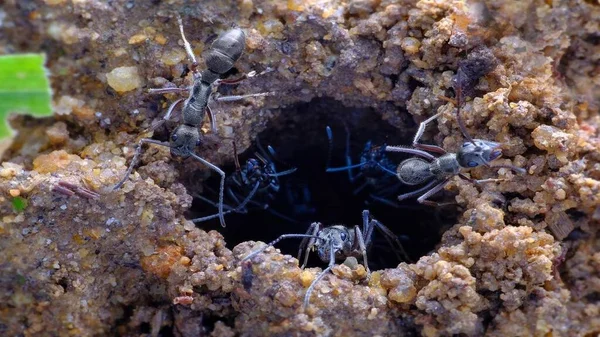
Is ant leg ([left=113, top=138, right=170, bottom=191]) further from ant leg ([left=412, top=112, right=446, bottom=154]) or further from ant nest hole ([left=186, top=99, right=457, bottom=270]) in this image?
ant leg ([left=412, top=112, right=446, bottom=154])

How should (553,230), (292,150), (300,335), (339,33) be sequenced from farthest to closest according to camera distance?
(292,150), (339,33), (553,230), (300,335)

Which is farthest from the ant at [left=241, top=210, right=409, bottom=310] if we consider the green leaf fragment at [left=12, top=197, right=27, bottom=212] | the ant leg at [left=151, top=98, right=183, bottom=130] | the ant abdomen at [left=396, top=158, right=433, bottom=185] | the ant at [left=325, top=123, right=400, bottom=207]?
the green leaf fragment at [left=12, top=197, right=27, bottom=212]

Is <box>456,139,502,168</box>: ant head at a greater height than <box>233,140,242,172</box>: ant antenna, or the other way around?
<box>456,139,502,168</box>: ant head

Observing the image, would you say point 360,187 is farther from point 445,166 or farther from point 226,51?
point 226,51

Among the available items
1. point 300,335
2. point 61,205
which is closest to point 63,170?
point 61,205

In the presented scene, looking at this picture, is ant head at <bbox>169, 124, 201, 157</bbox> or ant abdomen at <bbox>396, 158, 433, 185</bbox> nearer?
ant head at <bbox>169, 124, 201, 157</bbox>

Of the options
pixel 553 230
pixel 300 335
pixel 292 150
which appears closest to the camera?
pixel 300 335

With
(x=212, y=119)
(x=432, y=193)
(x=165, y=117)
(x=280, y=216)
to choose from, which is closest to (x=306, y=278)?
(x=432, y=193)

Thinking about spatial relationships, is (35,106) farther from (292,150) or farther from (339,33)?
(292,150)

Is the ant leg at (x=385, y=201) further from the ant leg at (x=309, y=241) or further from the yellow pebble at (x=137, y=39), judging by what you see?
the yellow pebble at (x=137, y=39)
